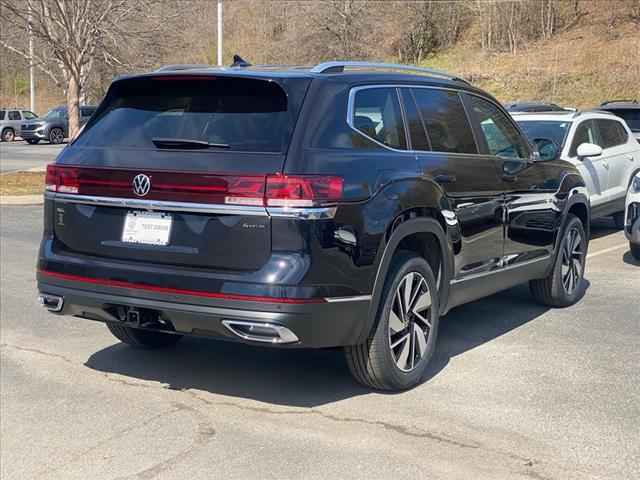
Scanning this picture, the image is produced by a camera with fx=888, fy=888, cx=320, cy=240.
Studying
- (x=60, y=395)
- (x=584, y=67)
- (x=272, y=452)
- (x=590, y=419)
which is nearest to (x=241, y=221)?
(x=272, y=452)

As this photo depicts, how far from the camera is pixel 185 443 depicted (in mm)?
4570

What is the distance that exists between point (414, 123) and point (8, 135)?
143 feet

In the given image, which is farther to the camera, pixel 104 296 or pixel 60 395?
pixel 60 395

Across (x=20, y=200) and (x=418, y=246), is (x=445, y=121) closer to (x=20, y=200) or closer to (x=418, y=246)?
(x=418, y=246)

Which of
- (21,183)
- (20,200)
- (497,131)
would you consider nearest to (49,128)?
(21,183)

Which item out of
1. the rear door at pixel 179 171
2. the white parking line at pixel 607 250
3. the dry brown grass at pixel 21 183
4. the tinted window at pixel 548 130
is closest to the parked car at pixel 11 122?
the dry brown grass at pixel 21 183

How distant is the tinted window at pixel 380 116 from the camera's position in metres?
5.12

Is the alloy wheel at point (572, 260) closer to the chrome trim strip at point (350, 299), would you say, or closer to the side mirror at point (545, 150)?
the side mirror at point (545, 150)

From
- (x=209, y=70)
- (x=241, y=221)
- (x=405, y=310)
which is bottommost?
(x=405, y=310)

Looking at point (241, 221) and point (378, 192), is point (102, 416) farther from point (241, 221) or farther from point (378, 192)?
point (378, 192)

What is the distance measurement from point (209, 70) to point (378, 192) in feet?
4.04

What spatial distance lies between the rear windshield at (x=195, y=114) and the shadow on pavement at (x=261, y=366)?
1.56 m

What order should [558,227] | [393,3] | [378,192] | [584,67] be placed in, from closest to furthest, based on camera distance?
[378,192] < [558,227] < [584,67] < [393,3]

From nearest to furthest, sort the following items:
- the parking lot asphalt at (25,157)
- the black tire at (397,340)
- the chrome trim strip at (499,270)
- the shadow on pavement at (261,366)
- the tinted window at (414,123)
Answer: the black tire at (397,340) → the shadow on pavement at (261,366) → the tinted window at (414,123) → the chrome trim strip at (499,270) → the parking lot asphalt at (25,157)
